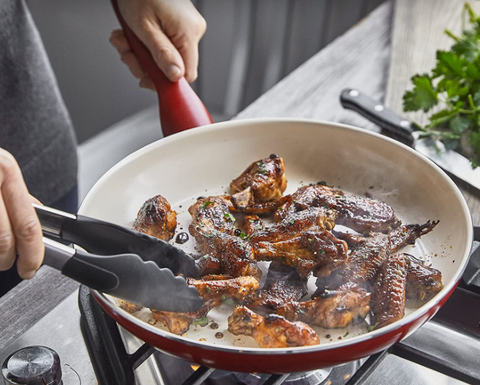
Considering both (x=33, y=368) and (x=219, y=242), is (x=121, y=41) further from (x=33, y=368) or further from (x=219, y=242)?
(x=33, y=368)

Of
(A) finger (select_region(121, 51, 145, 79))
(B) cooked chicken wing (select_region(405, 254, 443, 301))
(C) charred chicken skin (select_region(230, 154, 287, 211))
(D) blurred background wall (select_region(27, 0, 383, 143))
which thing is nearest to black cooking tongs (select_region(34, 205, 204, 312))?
(C) charred chicken skin (select_region(230, 154, 287, 211))

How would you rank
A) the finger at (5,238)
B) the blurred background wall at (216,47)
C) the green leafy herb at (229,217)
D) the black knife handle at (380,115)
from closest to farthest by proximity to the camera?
the finger at (5,238) → the green leafy herb at (229,217) → the black knife handle at (380,115) → the blurred background wall at (216,47)

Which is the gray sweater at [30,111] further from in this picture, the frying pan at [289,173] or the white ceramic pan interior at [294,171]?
the white ceramic pan interior at [294,171]

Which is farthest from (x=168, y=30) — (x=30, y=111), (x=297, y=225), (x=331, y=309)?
(x=331, y=309)

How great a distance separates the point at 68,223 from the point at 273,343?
0.44 m

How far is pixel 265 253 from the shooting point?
1.10 meters

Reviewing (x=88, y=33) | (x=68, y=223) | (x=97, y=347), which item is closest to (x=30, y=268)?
(x=68, y=223)

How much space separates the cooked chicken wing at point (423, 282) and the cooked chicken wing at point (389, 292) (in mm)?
17

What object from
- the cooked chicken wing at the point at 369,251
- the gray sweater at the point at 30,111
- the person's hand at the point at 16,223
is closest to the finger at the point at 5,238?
the person's hand at the point at 16,223

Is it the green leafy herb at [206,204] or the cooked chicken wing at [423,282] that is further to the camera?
the green leafy herb at [206,204]

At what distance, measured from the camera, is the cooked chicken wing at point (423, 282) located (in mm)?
1011

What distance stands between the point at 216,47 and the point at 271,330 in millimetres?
3099

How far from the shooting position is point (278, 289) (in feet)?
3.43

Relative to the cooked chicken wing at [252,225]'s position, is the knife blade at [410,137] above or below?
above
